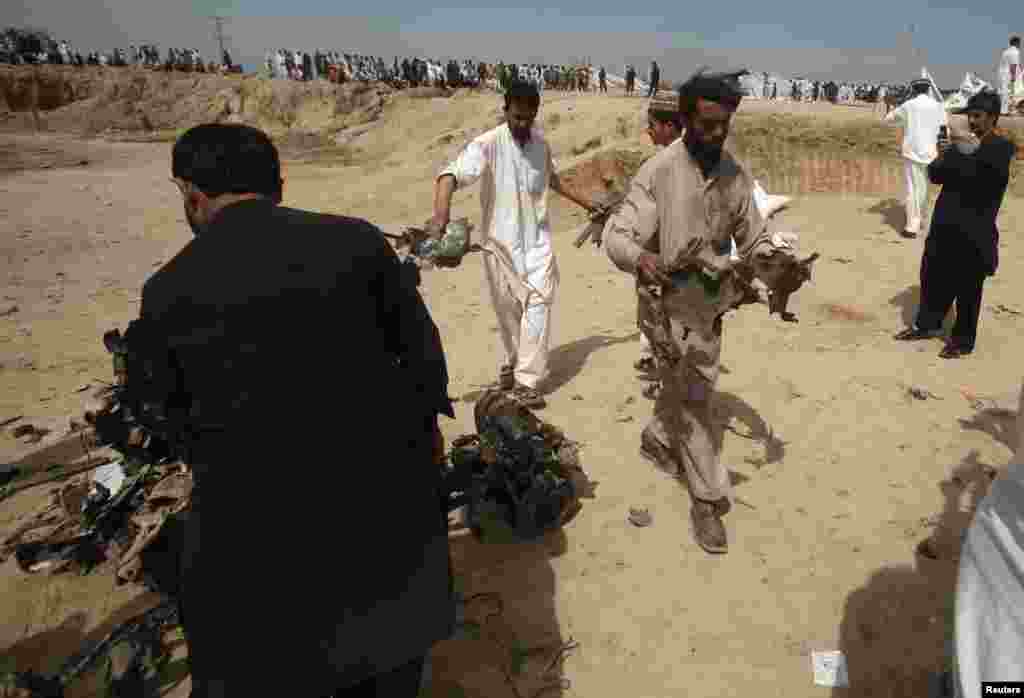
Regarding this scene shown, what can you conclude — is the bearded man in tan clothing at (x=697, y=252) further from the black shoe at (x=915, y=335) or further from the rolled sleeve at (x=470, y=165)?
the black shoe at (x=915, y=335)

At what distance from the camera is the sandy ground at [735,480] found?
260 centimetres

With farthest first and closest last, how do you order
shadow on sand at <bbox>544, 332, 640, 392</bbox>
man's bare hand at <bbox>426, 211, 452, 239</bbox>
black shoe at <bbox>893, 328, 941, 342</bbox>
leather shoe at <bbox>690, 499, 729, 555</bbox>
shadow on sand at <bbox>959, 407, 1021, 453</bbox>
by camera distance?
black shoe at <bbox>893, 328, 941, 342</bbox> < shadow on sand at <bbox>544, 332, 640, 392</bbox> < shadow on sand at <bbox>959, 407, 1021, 453</bbox> < man's bare hand at <bbox>426, 211, 452, 239</bbox> < leather shoe at <bbox>690, 499, 729, 555</bbox>

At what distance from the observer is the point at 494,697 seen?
2414mm

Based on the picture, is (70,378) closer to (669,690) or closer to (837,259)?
(669,690)

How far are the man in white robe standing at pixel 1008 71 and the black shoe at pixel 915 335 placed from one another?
470 inches

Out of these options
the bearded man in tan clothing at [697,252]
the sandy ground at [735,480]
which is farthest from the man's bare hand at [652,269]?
the sandy ground at [735,480]

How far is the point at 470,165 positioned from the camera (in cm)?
427

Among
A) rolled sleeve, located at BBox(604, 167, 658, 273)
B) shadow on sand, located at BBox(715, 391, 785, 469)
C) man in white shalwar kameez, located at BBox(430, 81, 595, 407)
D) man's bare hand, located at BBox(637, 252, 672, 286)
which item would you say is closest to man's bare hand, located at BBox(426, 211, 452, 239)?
man in white shalwar kameez, located at BBox(430, 81, 595, 407)

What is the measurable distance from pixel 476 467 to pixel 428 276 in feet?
18.7

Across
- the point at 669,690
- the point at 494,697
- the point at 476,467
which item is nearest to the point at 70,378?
the point at 476,467

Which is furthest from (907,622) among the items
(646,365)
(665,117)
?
(665,117)

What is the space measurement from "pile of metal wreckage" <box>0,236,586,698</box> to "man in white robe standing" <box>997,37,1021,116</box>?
16172mm

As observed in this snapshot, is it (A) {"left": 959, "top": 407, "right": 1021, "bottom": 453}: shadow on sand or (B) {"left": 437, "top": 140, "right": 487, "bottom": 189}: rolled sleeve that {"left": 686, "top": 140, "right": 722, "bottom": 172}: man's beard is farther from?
(A) {"left": 959, "top": 407, "right": 1021, "bottom": 453}: shadow on sand

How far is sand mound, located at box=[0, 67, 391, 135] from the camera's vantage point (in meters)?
32.9
